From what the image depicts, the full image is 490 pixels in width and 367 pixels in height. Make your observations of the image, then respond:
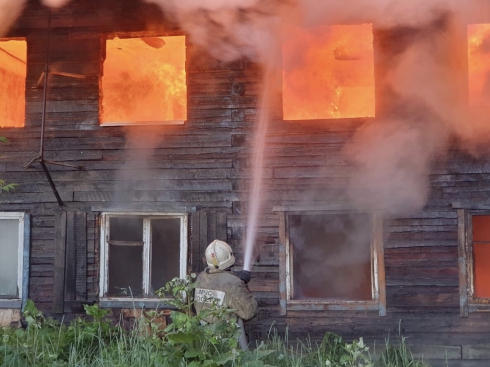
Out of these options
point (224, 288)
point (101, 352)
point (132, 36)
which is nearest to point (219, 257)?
point (224, 288)

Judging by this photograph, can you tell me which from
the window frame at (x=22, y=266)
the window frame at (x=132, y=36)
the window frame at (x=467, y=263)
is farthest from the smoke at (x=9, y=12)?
the window frame at (x=467, y=263)

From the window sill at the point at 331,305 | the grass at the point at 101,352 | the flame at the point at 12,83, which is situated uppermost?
the flame at the point at 12,83

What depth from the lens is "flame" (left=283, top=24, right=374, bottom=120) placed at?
855 cm

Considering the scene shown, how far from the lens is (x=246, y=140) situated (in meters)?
8.08

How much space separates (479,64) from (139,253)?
5.31 m

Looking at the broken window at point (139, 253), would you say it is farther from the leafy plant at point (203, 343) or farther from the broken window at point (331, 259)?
the leafy plant at point (203, 343)

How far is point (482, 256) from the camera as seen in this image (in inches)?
365

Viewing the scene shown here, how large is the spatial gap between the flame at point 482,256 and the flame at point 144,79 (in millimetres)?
4603

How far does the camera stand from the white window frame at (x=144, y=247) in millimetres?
8047

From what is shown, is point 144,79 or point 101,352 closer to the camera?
point 101,352

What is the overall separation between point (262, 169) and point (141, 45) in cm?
277

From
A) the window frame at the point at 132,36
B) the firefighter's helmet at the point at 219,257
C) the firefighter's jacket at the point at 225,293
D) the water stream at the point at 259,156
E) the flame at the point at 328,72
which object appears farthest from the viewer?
the flame at the point at 328,72

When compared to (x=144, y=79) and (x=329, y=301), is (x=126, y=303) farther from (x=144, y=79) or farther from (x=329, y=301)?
(x=144, y=79)

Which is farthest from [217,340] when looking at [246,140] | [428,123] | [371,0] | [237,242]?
[371,0]
